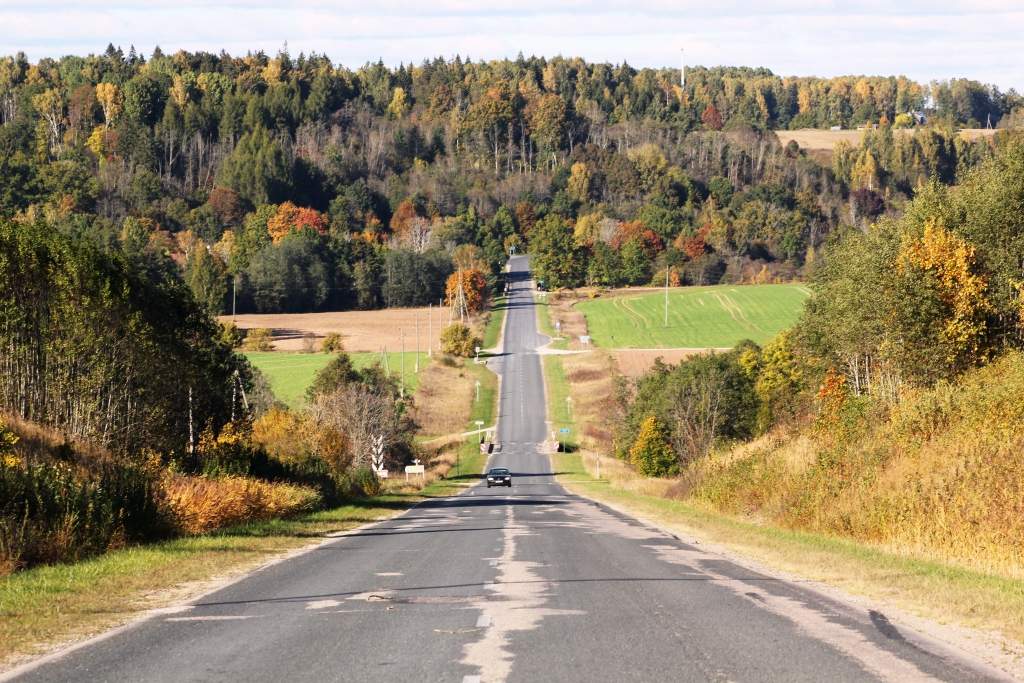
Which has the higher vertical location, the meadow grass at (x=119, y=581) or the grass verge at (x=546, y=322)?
the grass verge at (x=546, y=322)

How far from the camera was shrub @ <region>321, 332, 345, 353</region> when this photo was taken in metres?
148

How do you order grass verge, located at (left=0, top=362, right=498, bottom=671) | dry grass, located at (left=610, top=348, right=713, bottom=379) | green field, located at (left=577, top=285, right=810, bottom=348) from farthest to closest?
green field, located at (left=577, top=285, right=810, bottom=348)
dry grass, located at (left=610, top=348, right=713, bottom=379)
grass verge, located at (left=0, top=362, right=498, bottom=671)

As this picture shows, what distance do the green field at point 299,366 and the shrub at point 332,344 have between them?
8.62ft

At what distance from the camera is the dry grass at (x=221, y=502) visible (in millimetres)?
27359

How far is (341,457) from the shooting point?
61812 millimetres

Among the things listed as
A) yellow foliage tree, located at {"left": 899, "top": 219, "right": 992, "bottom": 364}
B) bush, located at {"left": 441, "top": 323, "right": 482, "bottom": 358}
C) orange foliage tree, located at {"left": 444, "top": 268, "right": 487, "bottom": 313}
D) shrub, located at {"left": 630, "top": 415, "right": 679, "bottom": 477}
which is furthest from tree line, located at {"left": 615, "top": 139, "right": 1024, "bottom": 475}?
orange foliage tree, located at {"left": 444, "top": 268, "right": 487, "bottom": 313}

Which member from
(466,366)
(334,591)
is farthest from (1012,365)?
(466,366)

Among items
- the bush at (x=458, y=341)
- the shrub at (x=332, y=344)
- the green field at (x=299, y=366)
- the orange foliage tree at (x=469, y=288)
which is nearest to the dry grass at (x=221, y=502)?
the green field at (x=299, y=366)

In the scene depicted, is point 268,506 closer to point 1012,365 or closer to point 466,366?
point 1012,365

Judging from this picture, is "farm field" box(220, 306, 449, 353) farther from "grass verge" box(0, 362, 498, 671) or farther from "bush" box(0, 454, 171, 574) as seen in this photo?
"bush" box(0, 454, 171, 574)

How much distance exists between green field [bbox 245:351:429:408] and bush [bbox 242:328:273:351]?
1.05m

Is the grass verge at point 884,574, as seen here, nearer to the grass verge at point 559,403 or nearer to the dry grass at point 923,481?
the dry grass at point 923,481

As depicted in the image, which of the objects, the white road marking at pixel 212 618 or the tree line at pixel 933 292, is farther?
the tree line at pixel 933 292

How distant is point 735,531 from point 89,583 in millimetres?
17402
